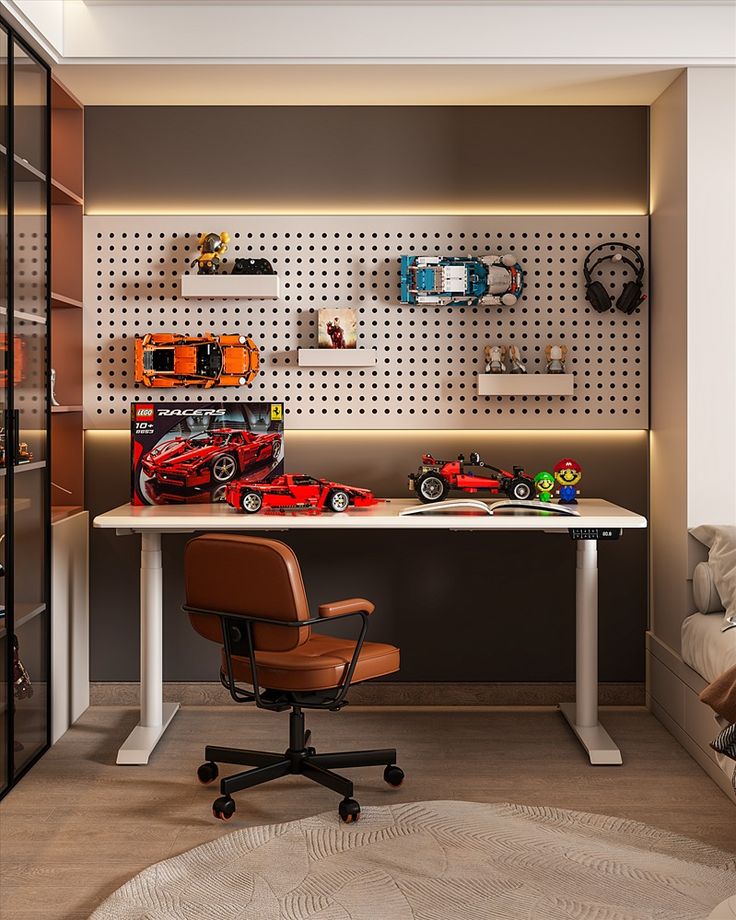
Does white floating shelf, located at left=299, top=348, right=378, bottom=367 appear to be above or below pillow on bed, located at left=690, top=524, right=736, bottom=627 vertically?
above

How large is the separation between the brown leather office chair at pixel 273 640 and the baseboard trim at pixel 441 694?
1.02 metres

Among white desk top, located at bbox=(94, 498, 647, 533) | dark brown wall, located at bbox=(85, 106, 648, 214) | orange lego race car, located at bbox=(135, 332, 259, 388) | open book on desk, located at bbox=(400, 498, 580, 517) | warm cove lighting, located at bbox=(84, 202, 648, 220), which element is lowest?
white desk top, located at bbox=(94, 498, 647, 533)

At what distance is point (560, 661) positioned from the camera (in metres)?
4.06

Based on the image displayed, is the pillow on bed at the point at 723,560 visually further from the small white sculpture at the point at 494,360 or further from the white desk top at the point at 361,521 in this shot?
the small white sculpture at the point at 494,360

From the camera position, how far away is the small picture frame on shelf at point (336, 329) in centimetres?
392

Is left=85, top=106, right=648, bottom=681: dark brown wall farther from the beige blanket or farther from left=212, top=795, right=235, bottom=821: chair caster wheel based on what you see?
the beige blanket

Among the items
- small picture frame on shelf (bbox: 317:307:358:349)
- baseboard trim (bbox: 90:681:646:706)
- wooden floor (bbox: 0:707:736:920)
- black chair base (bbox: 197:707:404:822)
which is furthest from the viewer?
baseboard trim (bbox: 90:681:646:706)

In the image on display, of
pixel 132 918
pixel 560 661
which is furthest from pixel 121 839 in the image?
pixel 560 661

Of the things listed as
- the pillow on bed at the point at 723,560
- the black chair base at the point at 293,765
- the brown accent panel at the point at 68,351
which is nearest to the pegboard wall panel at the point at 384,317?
the brown accent panel at the point at 68,351

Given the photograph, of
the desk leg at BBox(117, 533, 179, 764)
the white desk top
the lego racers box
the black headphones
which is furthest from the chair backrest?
the black headphones

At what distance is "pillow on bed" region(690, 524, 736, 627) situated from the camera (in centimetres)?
319

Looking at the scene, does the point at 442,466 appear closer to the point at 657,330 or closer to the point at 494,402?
the point at 494,402

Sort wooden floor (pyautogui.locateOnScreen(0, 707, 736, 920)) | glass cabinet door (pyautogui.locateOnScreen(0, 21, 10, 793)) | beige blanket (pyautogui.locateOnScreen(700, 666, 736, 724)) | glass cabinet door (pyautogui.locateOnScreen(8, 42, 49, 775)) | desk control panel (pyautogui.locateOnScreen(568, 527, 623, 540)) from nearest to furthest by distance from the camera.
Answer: beige blanket (pyautogui.locateOnScreen(700, 666, 736, 724)) < wooden floor (pyautogui.locateOnScreen(0, 707, 736, 920)) < glass cabinet door (pyautogui.locateOnScreen(0, 21, 10, 793)) < glass cabinet door (pyautogui.locateOnScreen(8, 42, 49, 775)) < desk control panel (pyautogui.locateOnScreen(568, 527, 623, 540))

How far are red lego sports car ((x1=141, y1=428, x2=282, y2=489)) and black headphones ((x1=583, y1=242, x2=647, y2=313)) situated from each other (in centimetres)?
159
